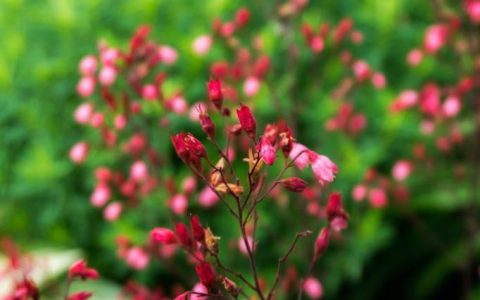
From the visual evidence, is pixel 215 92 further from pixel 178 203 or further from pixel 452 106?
pixel 452 106

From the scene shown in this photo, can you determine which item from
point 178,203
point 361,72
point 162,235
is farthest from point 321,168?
point 361,72

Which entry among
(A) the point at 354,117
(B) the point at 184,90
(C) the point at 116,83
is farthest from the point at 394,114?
(C) the point at 116,83

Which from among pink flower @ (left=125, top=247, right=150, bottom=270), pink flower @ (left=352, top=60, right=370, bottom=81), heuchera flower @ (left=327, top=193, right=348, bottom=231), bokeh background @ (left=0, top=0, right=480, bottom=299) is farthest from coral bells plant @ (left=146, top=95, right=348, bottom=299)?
bokeh background @ (left=0, top=0, right=480, bottom=299)

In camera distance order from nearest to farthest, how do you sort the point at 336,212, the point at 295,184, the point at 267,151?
the point at 267,151 → the point at 295,184 → the point at 336,212

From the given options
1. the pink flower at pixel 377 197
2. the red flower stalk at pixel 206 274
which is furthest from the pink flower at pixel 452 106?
the red flower stalk at pixel 206 274

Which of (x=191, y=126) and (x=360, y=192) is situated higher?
(x=191, y=126)

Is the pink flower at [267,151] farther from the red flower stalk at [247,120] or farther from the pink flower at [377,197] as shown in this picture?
the pink flower at [377,197]

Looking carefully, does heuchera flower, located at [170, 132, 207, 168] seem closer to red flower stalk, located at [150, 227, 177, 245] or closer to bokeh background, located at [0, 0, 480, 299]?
red flower stalk, located at [150, 227, 177, 245]
